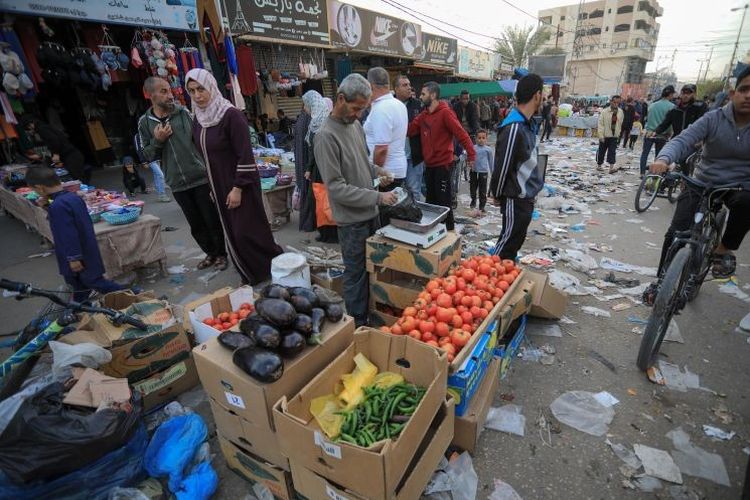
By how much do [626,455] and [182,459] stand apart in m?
2.72

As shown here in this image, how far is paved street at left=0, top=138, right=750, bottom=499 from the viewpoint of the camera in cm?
217

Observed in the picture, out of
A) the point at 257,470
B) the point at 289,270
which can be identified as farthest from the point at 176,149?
the point at 257,470

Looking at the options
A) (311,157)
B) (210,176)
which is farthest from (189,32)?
(210,176)

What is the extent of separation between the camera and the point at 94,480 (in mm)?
1917

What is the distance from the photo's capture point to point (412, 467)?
6.40 feet

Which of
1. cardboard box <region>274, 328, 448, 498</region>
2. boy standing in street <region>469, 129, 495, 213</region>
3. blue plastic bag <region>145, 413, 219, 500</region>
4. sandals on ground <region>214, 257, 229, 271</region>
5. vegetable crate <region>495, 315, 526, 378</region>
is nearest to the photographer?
cardboard box <region>274, 328, 448, 498</region>

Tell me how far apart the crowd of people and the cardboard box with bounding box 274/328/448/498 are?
1.32m

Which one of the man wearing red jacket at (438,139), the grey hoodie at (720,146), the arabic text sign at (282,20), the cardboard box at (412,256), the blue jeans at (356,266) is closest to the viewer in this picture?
the grey hoodie at (720,146)

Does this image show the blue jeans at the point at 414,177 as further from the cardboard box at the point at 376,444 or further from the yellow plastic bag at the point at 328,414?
the yellow plastic bag at the point at 328,414

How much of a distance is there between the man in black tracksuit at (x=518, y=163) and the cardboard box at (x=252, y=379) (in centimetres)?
226

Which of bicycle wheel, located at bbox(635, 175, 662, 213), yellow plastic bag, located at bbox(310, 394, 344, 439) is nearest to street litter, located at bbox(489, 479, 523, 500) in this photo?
yellow plastic bag, located at bbox(310, 394, 344, 439)

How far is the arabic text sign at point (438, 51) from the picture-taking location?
17869mm

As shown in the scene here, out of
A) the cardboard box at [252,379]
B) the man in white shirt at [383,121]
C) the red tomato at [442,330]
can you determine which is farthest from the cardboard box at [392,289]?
the man in white shirt at [383,121]

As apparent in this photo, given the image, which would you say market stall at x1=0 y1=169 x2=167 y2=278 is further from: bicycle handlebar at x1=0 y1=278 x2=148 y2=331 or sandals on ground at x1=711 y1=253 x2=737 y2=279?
sandals on ground at x1=711 y1=253 x2=737 y2=279
